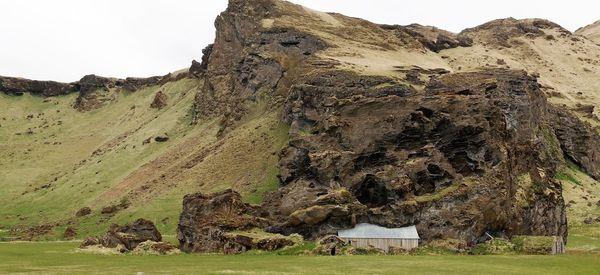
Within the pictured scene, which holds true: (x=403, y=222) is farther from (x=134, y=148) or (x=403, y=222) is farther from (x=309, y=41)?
(x=134, y=148)

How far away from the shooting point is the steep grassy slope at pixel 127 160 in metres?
98.5

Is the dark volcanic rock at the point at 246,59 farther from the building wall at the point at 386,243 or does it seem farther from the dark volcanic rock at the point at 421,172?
the building wall at the point at 386,243

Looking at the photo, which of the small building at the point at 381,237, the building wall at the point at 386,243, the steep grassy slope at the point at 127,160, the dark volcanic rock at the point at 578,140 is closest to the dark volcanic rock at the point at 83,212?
the steep grassy slope at the point at 127,160

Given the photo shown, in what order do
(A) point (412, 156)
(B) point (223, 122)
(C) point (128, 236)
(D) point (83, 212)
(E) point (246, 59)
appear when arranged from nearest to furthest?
1. (C) point (128, 236)
2. (A) point (412, 156)
3. (D) point (83, 212)
4. (B) point (223, 122)
5. (E) point (246, 59)

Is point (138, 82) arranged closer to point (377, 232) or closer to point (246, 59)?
point (246, 59)

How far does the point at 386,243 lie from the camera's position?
61.8 metres

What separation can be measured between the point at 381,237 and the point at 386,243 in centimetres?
86

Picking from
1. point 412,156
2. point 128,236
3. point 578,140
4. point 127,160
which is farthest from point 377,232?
point 578,140

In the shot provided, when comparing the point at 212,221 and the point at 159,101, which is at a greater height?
the point at 159,101

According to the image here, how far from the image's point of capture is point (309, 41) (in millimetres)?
128625

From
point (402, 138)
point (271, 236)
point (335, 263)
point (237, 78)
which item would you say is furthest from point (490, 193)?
point (237, 78)

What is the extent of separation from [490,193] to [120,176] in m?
77.1

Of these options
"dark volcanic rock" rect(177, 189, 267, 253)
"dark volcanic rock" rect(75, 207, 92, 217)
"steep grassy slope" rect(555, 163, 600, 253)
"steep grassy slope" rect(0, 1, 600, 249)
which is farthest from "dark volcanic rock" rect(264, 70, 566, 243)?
"dark volcanic rock" rect(75, 207, 92, 217)

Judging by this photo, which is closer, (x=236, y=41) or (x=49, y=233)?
(x=49, y=233)
